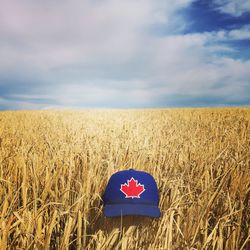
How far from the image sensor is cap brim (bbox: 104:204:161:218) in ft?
5.64

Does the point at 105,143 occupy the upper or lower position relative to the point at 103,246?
upper

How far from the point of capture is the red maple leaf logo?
5.91 feet

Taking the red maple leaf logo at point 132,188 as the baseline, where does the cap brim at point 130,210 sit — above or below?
below

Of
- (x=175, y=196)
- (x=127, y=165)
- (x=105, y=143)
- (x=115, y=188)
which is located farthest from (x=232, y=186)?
(x=105, y=143)

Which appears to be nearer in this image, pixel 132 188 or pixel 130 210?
pixel 130 210

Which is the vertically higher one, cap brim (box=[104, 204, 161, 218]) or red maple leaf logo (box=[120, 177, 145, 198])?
red maple leaf logo (box=[120, 177, 145, 198])

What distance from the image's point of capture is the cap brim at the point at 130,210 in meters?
1.72

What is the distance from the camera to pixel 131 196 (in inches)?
70.7

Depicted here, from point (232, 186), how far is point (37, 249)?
5.35ft

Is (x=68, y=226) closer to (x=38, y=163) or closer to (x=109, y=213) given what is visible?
(x=109, y=213)

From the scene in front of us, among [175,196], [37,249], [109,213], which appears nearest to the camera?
[37,249]

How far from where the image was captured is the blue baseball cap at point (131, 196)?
5.70ft

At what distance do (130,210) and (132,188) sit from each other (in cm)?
14

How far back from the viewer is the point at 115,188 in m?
1.86
